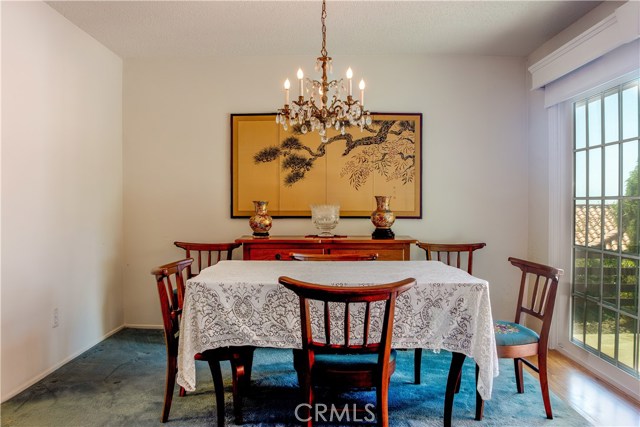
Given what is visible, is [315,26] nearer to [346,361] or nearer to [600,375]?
[346,361]

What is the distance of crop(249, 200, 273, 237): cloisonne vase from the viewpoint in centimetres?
331

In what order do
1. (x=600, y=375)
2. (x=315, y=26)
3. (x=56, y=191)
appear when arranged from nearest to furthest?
(x=600, y=375), (x=56, y=191), (x=315, y=26)

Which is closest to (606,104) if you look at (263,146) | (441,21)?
(441,21)

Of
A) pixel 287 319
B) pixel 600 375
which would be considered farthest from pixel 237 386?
pixel 600 375

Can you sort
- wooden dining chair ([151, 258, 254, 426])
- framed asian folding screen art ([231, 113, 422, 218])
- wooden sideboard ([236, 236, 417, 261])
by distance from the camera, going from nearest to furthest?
1. wooden dining chair ([151, 258, 254, 426])
2. wooden sideboard ([236, 236, 417, 261])
3. framed asian folding screen art ([231, 113, 422, 218])

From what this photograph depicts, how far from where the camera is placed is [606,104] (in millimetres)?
2650

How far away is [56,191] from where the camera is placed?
276 cm

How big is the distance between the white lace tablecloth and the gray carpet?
1.60ft

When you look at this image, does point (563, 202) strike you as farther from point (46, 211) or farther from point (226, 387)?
point (46, 211)

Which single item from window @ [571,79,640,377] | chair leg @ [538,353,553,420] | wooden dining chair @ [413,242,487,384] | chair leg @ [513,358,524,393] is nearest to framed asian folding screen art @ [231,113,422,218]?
wooden dining chair @ [413,242,487,384]

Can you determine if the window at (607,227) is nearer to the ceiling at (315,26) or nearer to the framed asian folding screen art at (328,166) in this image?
the ceiling at (315,26)

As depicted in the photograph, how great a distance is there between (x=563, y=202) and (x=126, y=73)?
4.13m

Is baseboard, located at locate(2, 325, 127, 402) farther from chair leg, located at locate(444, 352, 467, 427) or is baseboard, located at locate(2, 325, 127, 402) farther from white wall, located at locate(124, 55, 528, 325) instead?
chair leg, located at locate(444, 352, 467, 427)

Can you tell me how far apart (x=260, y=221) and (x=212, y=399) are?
1.49m
